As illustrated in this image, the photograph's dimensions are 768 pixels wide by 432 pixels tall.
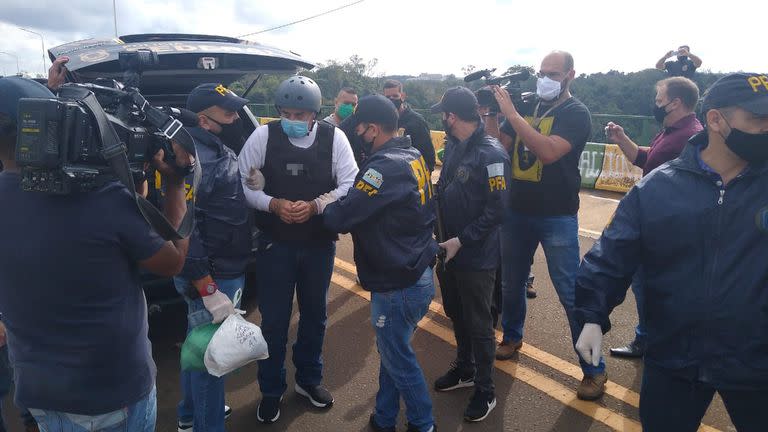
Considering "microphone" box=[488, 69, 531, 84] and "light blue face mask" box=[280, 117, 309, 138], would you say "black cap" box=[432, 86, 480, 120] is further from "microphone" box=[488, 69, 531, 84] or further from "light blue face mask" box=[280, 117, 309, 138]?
"light blue face mask" box=[280, 117, 309, 138]

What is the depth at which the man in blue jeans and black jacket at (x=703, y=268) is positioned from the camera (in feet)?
6.20

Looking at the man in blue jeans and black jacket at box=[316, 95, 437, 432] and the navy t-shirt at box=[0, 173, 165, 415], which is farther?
the man in blue jeans and black jacket at box=[316, 95, 437, 432]

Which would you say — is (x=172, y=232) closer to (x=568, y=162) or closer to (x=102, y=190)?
(x=102, y=190)

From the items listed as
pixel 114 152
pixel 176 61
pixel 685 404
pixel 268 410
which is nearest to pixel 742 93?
pixel 685 404

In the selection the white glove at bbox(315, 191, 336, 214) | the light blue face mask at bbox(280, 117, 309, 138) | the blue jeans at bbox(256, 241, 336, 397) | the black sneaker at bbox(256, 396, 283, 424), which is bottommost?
the black sneaker at bbox(256, 396, 283, 424)

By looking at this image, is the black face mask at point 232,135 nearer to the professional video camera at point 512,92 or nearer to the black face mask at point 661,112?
the professional video camera at point 512,92

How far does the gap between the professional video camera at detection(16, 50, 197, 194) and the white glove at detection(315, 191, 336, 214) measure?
137 centimetres

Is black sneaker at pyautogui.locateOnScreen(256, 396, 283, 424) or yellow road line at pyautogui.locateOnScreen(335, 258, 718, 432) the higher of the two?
yellow road line at pyautogui.locateOnScreen(335, 258, 718, 432)

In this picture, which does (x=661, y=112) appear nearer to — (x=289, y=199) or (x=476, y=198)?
(x=476, y=198)

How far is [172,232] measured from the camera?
1810mm

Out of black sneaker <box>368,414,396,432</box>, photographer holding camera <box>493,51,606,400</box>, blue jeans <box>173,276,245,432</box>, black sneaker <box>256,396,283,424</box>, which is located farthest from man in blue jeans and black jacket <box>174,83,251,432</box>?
photographer holding camera <box>493,51,606,400</box>

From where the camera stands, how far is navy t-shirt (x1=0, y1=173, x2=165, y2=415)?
1.61 meters

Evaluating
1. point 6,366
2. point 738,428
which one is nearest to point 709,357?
point 738,428

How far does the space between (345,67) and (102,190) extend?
154ft
